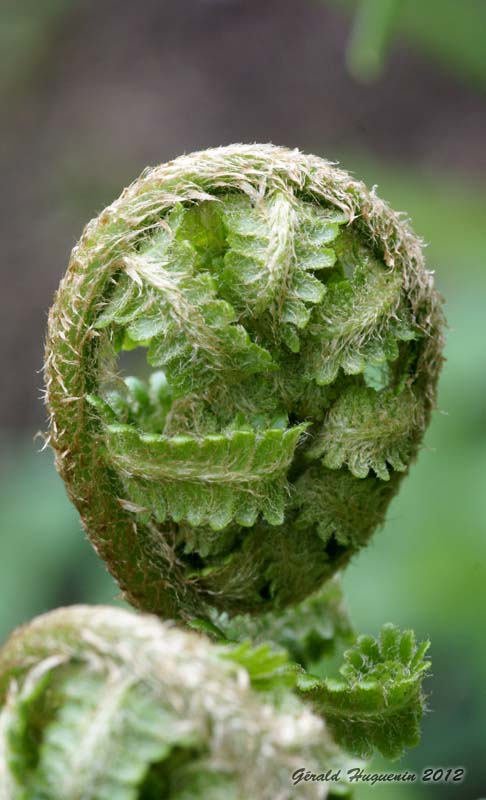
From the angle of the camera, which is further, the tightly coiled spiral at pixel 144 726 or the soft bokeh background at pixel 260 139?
the soft bokeh background at pixel 260 139

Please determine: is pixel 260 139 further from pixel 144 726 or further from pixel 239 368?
pixel 144 726

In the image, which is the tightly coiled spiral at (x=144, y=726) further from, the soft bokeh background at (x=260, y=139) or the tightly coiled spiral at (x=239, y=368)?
the soft bokeh background at (x=260, y=139)

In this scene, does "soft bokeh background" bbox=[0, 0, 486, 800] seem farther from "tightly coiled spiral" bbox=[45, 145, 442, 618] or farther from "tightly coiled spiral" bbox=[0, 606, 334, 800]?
"tightly coiled spiral" bbox=[0, 606, 334, 800]

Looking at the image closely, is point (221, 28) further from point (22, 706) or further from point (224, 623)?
point (22, 706)

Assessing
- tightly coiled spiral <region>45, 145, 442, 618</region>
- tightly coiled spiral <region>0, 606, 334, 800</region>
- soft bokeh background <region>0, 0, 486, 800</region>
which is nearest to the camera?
tightly coiled spiral <region>0, 606, 334, 800</region>

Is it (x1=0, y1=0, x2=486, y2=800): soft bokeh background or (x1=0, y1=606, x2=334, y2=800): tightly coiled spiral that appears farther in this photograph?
(x1=0, y1=0, x2=486, y2=800): soft bokeh background

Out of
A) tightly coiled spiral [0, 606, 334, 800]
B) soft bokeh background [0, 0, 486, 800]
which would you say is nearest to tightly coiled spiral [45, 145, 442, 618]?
tightly coiled spiral [0, 606, 334, 800]

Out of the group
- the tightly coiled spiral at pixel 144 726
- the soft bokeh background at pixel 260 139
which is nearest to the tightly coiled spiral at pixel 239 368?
the tightly coiled spiral at pixel 144 726
